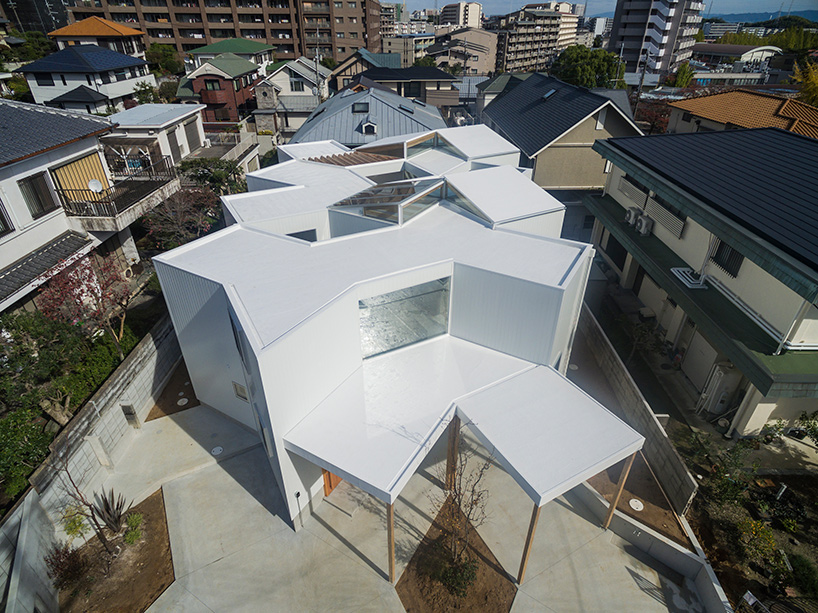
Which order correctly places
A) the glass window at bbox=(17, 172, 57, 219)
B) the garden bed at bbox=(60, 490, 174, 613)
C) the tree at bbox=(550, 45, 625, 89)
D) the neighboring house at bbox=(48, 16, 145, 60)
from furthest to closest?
the tree at bbox=(550, 45, 625, 89) → the neighboring house at bbox=(48, 16, 145, 60) → the glass window at bbox=(17, 172, 57, 219) → the garden bed at bbox=(60, 490, 174, 613)

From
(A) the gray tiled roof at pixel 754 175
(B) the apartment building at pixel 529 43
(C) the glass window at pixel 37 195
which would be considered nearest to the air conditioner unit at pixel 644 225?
(A) the gray tiled roof at pixel 754 175

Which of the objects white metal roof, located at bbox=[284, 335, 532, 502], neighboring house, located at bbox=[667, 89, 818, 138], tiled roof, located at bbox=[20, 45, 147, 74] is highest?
tiled roof, located at bbox=[20, 45, 147, 74]

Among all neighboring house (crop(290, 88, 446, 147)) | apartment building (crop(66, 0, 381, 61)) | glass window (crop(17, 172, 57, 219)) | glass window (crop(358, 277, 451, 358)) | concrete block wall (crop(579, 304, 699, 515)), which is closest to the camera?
concrete block wall (crop(579, 304, 699, 515))

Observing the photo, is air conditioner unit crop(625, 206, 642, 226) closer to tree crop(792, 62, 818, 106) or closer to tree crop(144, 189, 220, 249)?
tree crop(144, 189, 220, 249)

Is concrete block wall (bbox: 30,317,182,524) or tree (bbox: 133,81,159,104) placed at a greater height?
tree (bbox: 133,81,159,104)

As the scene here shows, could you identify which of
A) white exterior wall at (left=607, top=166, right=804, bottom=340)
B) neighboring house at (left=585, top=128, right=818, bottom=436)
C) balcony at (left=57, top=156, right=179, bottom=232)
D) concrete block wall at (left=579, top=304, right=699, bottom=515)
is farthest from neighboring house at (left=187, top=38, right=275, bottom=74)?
concrete block wall at (left=579, top=304, right=699, bottom=515)

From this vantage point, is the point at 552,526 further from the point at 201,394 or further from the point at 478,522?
the point at 201,394

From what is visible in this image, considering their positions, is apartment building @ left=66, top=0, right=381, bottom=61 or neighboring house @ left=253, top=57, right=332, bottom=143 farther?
apartment building @ left=66, top=0, right=381, bottom=61
